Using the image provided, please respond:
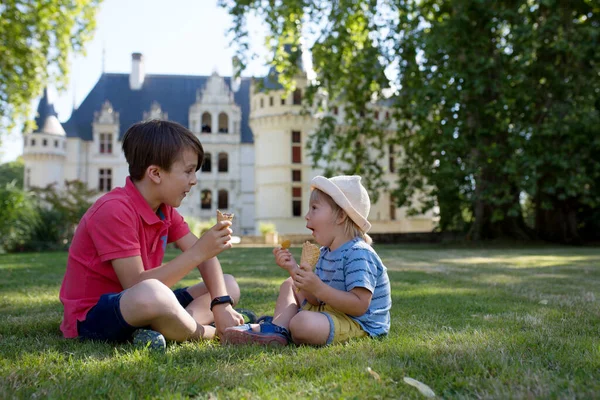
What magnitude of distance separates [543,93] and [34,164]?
116ft

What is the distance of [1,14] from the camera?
18.6 metres

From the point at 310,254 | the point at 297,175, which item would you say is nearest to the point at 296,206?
the point at 297,175

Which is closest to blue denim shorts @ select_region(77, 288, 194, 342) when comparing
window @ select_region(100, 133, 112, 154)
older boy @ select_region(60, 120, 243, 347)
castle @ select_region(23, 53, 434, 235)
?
older boy @ select_region(60, 120, 243, 347)

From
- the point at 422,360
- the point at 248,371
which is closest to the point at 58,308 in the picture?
the point at 248,371

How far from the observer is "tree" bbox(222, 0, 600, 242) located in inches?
641

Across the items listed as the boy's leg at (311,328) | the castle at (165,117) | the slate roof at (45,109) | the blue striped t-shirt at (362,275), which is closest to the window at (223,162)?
the castle at (165,117)

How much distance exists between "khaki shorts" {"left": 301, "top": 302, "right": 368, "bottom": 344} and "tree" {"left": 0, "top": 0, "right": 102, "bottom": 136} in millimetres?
19073

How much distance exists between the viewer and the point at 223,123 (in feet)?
140

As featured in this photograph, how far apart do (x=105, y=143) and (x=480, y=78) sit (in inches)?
1261

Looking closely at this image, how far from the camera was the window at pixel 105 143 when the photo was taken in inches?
1656

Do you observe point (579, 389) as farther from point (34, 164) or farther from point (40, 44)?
point (34, 164)

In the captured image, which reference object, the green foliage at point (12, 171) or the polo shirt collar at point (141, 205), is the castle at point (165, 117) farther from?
the polo shirt collar at point (141, 205)

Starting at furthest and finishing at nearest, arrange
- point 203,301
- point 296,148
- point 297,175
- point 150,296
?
point 297,175 < point 296,148 < point 203,301 < point 150,296

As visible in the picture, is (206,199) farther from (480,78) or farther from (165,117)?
(480,78)
